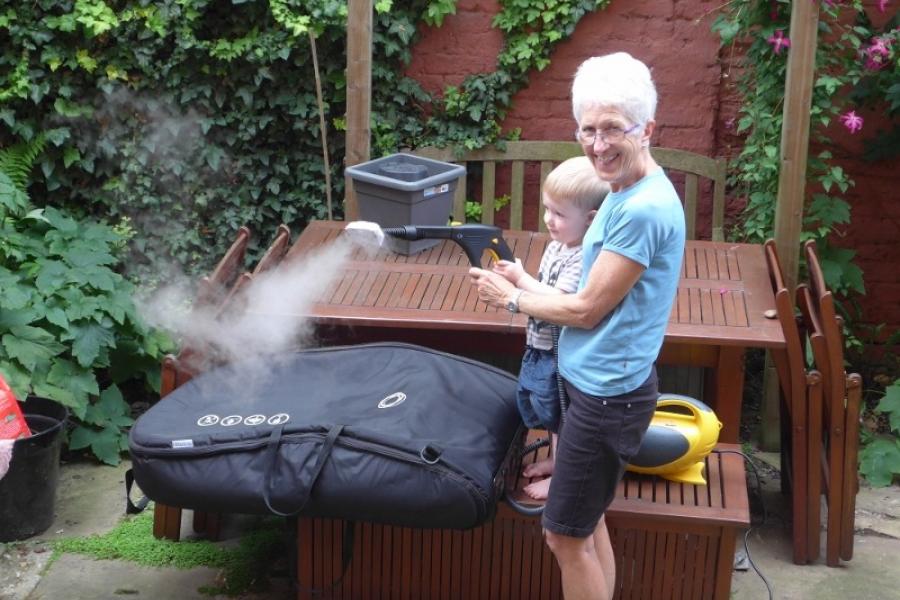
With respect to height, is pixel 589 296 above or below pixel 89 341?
above

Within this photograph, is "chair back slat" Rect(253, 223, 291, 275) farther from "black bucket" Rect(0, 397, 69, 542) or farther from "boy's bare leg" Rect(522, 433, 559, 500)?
"boy's bare leg" Rect(522, 433, 559, 500)

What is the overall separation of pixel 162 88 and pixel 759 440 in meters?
3.01

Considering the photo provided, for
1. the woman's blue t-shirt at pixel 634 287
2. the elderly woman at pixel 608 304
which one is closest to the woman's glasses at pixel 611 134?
the elderly woman at pixel 608 304

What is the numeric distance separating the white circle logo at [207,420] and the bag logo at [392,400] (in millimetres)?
443

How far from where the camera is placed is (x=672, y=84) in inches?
198

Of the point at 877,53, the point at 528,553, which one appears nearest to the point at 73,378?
the point at 528,553

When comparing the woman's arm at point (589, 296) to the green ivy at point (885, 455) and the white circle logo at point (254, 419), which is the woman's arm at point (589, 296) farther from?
the green ivy at point (885, 455)

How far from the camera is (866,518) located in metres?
4.09

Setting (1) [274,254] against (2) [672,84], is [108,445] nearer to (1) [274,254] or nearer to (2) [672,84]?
(1) [274,254]

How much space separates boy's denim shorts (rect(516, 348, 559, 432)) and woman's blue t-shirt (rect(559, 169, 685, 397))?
251mm

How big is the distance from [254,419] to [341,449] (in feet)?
1.00

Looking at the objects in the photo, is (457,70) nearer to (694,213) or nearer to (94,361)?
(694,213)

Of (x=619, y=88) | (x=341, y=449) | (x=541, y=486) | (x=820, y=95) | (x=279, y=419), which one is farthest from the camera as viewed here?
(x=820, y=95)

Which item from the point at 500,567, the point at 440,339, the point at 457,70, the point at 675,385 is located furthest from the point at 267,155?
the point at 500,567
